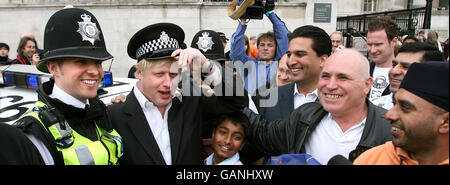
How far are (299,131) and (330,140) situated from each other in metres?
0.20

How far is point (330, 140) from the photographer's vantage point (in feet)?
6.56

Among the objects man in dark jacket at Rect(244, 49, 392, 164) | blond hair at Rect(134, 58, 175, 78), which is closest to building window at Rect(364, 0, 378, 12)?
man in dark jacket at Rect(244, 49, 392, 164)

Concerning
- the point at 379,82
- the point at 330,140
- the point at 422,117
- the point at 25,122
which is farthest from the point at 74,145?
the point at 379,82

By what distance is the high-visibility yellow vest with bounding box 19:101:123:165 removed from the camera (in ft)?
4.89

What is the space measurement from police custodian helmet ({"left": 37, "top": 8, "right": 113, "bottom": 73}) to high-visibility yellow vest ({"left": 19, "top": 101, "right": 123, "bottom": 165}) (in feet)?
0.95

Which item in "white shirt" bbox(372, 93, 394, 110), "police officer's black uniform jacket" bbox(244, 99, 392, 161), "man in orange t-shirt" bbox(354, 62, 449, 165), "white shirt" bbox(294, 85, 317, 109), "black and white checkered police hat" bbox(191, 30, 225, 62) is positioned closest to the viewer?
"man in orange t-shirt" bbox(354, 62, 449, 165)

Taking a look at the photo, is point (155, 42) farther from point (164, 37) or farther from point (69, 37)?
point (69, 37)

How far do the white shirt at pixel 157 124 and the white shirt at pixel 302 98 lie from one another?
111cm

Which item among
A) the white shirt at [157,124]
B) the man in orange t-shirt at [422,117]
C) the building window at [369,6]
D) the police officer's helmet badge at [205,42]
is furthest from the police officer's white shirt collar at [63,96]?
the building window at [369,6]

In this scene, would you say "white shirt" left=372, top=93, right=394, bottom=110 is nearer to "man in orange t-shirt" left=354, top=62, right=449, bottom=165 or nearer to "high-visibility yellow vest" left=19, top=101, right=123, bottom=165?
"man in orange t-shirt" left=354, top=62, right=449, bottom=165
